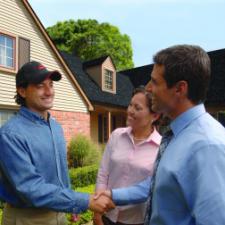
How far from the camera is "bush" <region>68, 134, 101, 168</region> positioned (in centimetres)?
1669

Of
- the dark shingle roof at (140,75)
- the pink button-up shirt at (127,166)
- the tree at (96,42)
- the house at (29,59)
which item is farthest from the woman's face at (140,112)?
the tree at (96,42)

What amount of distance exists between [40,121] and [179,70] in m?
1.53

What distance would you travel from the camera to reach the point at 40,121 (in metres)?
3.16

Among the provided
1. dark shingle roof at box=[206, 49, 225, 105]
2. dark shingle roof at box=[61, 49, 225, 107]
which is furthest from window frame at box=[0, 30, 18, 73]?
dark shingle roof at box=[206, 49, 225, 105]

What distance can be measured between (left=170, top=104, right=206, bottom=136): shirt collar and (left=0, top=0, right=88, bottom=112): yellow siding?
1242cm

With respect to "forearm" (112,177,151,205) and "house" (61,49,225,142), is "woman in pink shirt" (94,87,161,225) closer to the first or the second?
"forearm" (112,177,151,205)

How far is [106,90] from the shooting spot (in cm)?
2362

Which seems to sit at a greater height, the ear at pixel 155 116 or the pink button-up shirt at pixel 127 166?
the ear at pixel 155 116

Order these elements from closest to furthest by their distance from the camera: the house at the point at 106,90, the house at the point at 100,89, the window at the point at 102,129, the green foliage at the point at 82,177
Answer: the green foliage at the point at 82,177 → the house at the point at 100,89 → the house at the point at 106,90 → the window at the point at 102,129

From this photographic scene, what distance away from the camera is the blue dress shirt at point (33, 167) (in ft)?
9.33

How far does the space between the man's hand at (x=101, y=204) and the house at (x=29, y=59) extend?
1116 cm

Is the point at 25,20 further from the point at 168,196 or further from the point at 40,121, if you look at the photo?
the point at 168,196

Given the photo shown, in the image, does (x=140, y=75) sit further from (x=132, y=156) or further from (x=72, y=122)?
(x=132, y=156)

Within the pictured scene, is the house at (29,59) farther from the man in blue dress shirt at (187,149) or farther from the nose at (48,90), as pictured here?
the man in blue dress shirt at (187,149)
